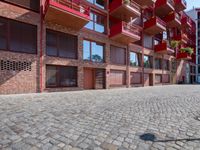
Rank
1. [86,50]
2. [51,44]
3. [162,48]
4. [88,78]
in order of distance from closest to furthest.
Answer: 1. [51,44]
2. [86,50]
3. [88,78]
4. [162,48]

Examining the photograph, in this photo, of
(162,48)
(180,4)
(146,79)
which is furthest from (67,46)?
(180,4)

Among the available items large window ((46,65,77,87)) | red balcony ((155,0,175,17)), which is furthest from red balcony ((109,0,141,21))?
large window ((46,65,77,87))

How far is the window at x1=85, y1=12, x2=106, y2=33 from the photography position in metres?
17.0

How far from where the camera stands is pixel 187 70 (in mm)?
37969

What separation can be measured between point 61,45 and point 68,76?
9.17 feet

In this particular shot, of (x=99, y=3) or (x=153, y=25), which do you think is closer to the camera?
(x=99, y=3)

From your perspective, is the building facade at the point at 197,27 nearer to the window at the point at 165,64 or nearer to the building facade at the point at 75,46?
the window at the point at 165,64

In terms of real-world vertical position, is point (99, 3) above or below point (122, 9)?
above

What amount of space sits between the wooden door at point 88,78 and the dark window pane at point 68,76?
1633 mm

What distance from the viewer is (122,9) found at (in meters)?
18.2

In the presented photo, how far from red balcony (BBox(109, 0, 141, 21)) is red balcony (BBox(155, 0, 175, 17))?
24.2 ft

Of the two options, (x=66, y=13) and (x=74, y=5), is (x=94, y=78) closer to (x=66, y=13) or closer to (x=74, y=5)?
(x=66, y=13)

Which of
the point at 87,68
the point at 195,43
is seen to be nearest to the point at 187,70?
the point at 195,43

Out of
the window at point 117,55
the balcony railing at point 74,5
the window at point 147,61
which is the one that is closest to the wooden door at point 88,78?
the window at point 117,55
